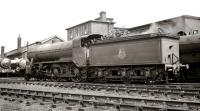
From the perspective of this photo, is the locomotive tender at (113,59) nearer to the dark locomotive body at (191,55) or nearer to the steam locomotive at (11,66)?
the dark locomotive body at (191,55)

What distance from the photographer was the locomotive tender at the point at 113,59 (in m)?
14.4

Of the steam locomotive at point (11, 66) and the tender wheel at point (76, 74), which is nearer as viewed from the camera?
the tender wheel at point (76, 74)

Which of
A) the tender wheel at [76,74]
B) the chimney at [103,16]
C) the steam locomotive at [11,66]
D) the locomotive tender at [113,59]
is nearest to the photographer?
the locomotive tender at [113,59]

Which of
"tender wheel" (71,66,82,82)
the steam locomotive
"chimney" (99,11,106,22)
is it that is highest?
"chimney" (99,11,106,22)

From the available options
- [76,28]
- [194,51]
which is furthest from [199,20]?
[76,28]

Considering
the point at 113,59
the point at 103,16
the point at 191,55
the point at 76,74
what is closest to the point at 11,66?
the point at 76,74

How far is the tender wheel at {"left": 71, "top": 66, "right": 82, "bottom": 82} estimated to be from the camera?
18219mm

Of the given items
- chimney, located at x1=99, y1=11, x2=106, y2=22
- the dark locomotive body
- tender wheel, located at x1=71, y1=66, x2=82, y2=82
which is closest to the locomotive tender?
tender wheel, located at x1=71, y1=66, x2=82, y2=82

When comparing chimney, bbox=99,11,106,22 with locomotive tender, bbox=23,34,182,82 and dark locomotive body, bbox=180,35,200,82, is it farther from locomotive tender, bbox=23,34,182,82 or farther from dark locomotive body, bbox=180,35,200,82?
dark locomotive body, bbox=180,35,200,82

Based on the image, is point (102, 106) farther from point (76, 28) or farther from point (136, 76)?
point (76, 28)

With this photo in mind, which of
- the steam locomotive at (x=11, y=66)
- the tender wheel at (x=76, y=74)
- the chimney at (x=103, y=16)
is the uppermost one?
the chimney at (x=103, y=16)

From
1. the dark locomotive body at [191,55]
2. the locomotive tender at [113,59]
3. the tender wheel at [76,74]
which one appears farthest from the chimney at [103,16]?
the dark locomotive body at [191,55]

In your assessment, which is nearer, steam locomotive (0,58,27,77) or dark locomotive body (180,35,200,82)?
dark locomotive body (180,35,200,82)

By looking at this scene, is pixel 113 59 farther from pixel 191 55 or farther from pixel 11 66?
pixel 11 66
